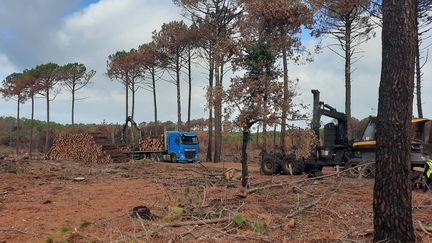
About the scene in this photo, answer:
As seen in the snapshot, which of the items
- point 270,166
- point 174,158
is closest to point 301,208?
point 270,166

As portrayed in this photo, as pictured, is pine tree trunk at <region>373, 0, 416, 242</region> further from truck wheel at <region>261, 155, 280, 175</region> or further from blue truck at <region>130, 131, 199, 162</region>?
blue truck at <region>130, 131, 199, 162</region>

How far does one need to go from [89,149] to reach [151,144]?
6927 millimetres

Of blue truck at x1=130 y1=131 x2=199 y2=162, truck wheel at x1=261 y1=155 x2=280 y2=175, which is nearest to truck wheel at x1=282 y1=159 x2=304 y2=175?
truck wheel at x1=261 y1=155 x2=280 y2=175

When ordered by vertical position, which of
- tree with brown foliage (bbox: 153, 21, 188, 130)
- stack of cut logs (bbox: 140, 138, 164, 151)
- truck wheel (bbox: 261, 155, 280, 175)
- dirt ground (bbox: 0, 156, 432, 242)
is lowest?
dirt ground (bbox: 0, 156, 432, 242)

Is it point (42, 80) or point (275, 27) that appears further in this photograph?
point (42, 80)

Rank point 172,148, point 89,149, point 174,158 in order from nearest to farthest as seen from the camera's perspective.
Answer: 1. point 89,149
2. point 174,158
3. point 172,148

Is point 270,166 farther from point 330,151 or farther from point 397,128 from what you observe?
point 397,128

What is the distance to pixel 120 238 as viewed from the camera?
21.1ft

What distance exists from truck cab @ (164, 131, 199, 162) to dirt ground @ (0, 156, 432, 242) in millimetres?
16959

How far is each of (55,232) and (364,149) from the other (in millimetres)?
12510

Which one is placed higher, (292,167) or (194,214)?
(292,167)

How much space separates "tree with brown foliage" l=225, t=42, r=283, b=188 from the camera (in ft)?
37.3

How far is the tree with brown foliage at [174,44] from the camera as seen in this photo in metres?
33.7

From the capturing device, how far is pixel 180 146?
3106 centimetres
